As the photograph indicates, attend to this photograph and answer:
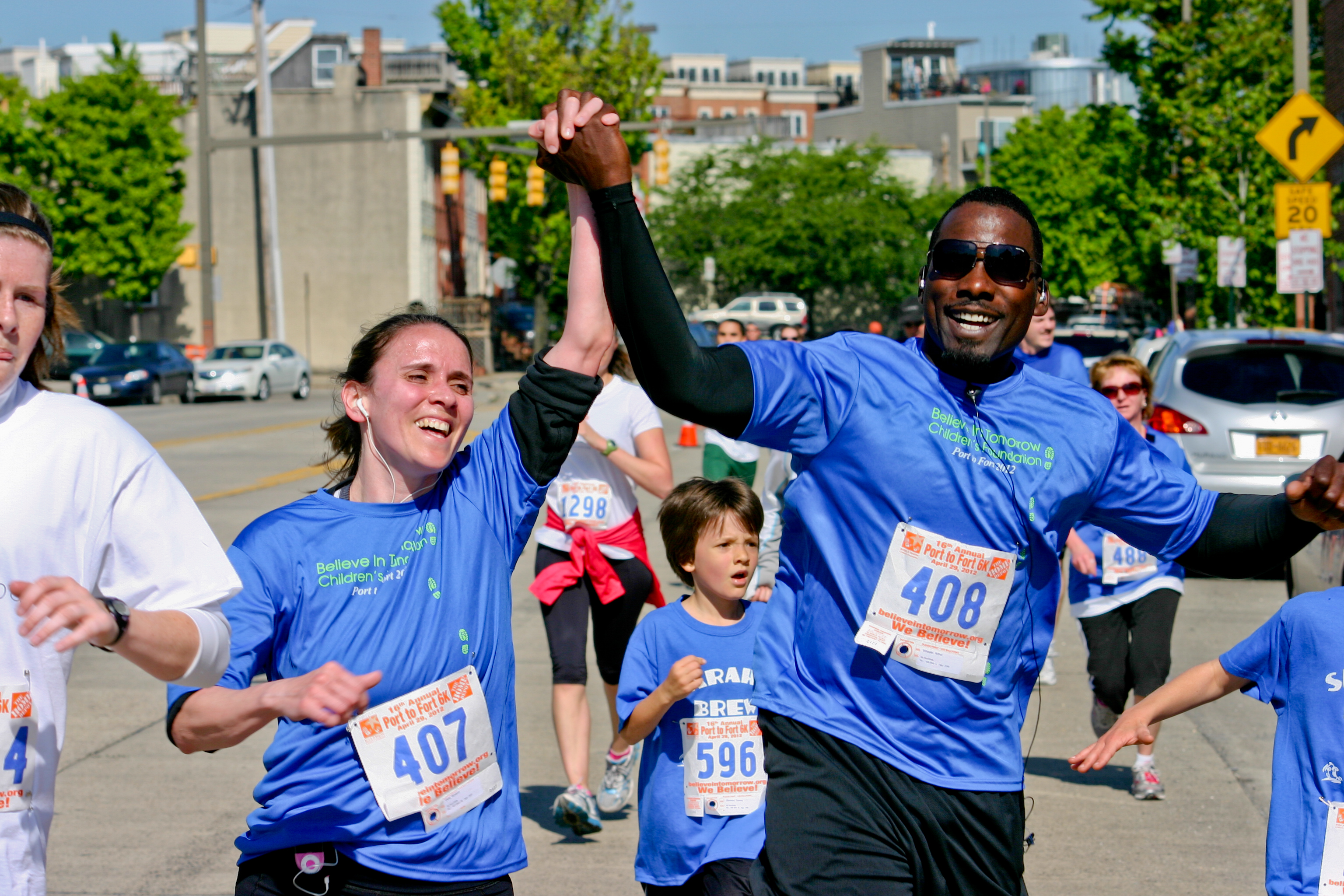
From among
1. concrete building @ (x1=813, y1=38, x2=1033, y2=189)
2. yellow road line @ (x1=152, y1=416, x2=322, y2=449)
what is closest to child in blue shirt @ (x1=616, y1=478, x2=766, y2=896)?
yellow road line @ (x1=152, y1=416, x2=322, y2=449)

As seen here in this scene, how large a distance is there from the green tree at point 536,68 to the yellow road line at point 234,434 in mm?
21420

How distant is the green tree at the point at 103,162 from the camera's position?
148 feet

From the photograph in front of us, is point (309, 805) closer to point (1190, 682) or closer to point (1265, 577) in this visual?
point (1190, 682)

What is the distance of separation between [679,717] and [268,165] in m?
42.2

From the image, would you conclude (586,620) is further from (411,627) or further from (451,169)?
(451,169)

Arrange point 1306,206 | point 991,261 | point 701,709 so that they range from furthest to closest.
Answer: point 1306,206, point 701,709, point 991,261

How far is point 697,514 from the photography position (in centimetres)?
450

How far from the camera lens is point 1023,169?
246 ft

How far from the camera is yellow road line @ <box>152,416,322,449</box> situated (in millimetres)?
21844

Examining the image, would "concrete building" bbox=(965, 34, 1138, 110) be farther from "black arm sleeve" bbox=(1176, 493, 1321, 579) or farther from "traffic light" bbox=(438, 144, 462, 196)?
Result: "black arm sleeve" bbox=(1176, 493, 1321, 579)

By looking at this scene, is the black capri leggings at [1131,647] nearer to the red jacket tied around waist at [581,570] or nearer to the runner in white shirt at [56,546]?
the red jacket tied around waist at [581,570]

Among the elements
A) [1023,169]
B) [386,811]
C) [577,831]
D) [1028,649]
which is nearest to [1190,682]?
[1028,649]

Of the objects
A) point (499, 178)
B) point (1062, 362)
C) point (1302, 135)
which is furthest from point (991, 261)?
point (499, 178)

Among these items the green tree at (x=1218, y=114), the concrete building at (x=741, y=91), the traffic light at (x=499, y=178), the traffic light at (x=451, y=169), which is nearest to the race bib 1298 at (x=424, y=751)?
the green tree at (x=1218, y=114)
